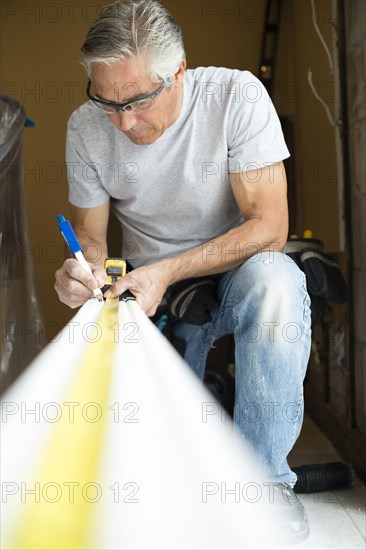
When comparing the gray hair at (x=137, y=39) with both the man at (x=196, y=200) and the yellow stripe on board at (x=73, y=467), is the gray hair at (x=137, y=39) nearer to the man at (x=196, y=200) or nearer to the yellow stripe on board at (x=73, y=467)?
the man at (x=196, y=200)

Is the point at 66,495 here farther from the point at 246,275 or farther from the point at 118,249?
the point at 118,249

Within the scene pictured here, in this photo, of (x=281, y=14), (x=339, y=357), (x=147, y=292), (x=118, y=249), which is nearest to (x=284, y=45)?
(x=281, y=14)

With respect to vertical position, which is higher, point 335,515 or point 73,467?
point 73,467

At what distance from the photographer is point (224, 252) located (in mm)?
1504

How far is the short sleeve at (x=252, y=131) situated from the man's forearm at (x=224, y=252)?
0.14 meters

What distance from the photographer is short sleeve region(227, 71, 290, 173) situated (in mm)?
1554

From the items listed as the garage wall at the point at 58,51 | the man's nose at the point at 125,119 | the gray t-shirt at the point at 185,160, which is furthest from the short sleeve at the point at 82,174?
the garage wall at the point at 58,51

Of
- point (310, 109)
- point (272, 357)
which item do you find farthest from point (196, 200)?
point (310, 109)

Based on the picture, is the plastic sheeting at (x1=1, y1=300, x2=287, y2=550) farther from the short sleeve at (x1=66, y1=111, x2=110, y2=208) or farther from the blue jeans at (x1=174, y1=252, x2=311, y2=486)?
the short sleeve at (x1=66, y1=111, x2=110, y2=208)

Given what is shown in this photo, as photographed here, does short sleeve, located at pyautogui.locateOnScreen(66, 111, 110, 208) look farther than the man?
Yes

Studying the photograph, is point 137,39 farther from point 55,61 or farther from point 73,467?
point 55,61

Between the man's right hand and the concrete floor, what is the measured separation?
0.64 meters

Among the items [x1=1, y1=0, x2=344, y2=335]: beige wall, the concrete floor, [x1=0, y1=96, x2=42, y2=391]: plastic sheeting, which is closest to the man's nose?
[x1=0, y1=96, x2=42, y2=391]: plastic sheeting

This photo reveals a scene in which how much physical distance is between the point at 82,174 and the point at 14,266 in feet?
1.86
